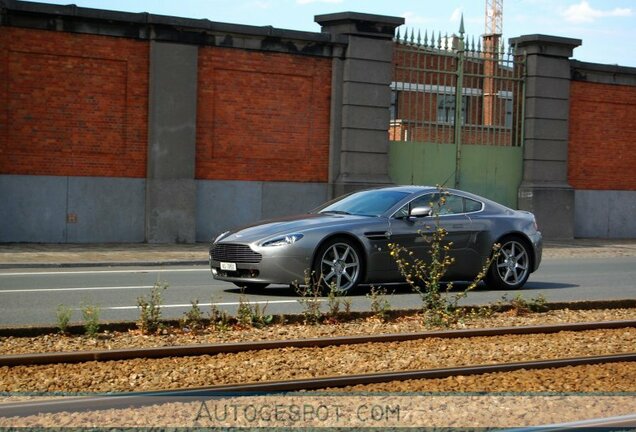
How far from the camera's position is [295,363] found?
8625 mm

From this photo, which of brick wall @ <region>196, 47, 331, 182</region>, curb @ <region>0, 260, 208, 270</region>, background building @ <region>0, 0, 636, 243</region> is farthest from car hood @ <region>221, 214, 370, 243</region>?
brick wall @ <region>196, 47, 331, 182</region>

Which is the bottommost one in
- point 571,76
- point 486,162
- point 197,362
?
point 197,362

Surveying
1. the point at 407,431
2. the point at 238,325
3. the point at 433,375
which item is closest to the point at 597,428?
the point at 407,431

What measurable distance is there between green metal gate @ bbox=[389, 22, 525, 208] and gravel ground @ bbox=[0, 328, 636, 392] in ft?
55.8

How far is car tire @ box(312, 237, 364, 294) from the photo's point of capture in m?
13.2

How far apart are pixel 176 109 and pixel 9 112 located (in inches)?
142

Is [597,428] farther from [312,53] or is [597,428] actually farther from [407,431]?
[312,53]

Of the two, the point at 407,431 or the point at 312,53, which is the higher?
the point at 312,53

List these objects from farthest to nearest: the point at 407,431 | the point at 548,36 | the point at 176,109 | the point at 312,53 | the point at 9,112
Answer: the point at 548,36 < the point at 312,53 < the point at 176,109 < the point at 9,112 < the point at 407,431

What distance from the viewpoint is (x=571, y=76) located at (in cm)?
2966

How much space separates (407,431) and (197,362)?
2.66 metres

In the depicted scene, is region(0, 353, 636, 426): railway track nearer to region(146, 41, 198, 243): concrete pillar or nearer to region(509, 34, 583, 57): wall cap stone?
region(146, 41, 198, 243): concrete pillar

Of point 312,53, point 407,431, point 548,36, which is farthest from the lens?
point 548,36

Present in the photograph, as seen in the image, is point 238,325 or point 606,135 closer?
point 238,325
